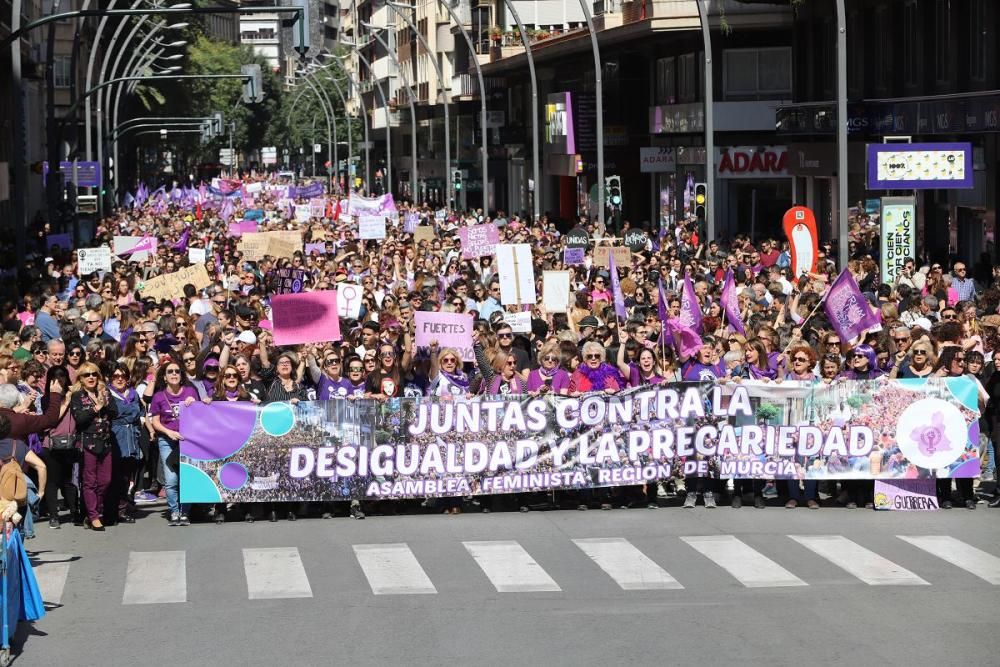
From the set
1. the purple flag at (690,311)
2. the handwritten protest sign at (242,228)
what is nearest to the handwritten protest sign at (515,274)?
the purple flag at (690,311)

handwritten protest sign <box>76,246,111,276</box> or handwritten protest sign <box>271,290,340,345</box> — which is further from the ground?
handwritten protest sign <box>76,246,111,276</box>

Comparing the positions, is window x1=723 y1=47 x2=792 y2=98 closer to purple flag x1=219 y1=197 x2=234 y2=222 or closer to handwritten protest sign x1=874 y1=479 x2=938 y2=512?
purple flag x1=219 y1=197 x2=234 y2=222

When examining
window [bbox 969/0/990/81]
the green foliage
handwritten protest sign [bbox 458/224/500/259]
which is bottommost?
the green foliage

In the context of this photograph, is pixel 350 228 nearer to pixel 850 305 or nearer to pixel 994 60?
pixel 994 60

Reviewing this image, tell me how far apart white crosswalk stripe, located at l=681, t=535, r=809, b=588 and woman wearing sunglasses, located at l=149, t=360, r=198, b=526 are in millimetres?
4316

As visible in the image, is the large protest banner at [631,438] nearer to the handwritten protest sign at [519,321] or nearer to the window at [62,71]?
the handwritten protest sign at [519,321]

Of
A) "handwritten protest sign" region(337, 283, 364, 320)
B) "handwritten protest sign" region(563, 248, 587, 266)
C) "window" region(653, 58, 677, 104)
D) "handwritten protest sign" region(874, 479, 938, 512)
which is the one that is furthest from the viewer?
"window" region(653, 58, 677, 104)

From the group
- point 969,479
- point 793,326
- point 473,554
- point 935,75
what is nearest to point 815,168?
point 935,75

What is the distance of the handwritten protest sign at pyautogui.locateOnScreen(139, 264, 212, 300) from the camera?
1045 inches

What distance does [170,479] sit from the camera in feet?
53.0

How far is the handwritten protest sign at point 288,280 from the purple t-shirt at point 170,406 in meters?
13.6

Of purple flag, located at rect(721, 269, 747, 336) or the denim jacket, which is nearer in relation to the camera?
the denim jacket

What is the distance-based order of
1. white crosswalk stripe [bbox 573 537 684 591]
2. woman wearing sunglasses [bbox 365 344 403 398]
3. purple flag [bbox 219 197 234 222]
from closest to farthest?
white crosswalk stripe [bbox 573 537 684 591] < woman wearing sunglasses [bbox 365 344 403 398] < purple flag [bbox 219 197 234 222]

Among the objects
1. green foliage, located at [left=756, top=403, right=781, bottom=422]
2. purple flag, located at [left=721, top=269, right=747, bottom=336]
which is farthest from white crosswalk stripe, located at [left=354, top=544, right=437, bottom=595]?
purple flag, located at [left=721, top=269, right=747, bottom=336]
